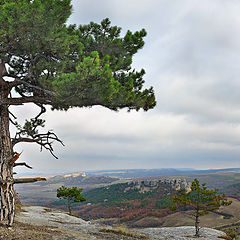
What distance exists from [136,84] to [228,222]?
137 m

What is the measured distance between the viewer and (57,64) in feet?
42.8

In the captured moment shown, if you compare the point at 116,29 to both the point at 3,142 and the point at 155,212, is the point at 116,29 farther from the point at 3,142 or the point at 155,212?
the point at 155,212

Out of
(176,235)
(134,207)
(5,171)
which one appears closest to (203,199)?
(176,235)

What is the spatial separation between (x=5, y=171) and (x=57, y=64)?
672cm

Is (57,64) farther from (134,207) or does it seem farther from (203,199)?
(134,207)

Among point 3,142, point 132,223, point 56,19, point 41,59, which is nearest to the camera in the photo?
point 56,19

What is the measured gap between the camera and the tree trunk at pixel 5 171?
37.2 ft

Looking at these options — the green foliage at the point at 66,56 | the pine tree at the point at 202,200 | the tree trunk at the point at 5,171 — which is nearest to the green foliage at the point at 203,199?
the pine tree at the point at 202,200

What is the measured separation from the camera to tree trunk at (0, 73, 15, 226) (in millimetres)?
11352

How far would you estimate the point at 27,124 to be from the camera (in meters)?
18.1

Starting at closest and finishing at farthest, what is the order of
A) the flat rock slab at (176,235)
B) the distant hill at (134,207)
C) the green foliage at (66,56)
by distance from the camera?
1. the green foliage at (66,56)
2. the flat rock slab at (176,235)
3. the distant hill at (134,207)

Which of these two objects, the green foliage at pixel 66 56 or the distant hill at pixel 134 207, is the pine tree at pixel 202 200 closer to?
the green foliage at pixel 66 56

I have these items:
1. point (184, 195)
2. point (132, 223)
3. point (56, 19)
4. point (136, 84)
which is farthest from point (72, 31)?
point (132, 223)

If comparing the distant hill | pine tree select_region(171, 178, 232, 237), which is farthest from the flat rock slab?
the distant hill
